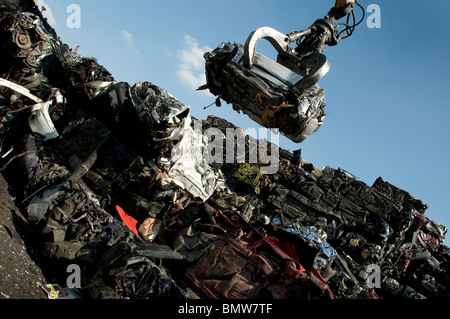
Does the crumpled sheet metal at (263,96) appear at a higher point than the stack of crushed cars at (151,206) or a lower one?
higher

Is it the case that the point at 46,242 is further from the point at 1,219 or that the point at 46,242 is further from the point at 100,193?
the point at 100,193

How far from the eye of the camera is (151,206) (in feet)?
18.2

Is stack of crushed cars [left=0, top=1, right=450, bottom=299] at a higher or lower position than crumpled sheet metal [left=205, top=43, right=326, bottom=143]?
lower

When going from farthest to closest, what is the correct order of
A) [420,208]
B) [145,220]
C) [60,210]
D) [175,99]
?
[420,208] < [175,99] < [145,220] < [60,210]

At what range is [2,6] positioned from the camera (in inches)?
280

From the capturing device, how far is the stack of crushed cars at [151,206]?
3.97 meters

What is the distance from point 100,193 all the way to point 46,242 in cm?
195

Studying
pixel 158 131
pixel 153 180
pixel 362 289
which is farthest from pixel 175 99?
pixel 362 289

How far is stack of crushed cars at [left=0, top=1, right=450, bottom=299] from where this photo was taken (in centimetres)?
397

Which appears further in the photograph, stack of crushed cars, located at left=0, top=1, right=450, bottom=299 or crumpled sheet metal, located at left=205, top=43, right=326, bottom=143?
crumpled sheet metal, located at left=205, top=43, right=326, bottom=143

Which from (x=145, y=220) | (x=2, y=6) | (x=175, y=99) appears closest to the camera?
(x=145, y=220)

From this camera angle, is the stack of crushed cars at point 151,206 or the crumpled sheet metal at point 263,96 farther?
the crumpled sheet metal at point 263,96
